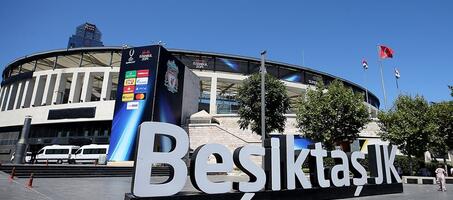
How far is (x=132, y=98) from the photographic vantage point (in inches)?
1462

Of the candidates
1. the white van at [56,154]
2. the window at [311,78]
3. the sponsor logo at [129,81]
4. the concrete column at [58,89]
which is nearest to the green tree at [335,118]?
the sponsor logo at [129,81]

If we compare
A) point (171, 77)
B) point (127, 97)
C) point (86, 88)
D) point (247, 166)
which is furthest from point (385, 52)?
point (86, 88)

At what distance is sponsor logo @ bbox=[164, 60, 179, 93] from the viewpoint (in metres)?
40.2

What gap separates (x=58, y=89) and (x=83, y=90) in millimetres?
5439

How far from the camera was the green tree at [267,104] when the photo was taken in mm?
33281

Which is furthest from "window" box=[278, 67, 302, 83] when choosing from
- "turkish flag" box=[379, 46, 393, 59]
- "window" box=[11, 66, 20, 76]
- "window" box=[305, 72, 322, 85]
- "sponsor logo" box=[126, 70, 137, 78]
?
"window" box=[11, 66, 20, 76]

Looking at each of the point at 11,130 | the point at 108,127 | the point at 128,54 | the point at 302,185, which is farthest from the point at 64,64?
the point at 302,185

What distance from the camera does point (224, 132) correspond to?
132ft

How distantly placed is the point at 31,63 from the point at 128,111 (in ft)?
139

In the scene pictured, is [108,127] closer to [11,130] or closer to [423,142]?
[11,130]

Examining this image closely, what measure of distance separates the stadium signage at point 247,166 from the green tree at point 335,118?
40.9 feet

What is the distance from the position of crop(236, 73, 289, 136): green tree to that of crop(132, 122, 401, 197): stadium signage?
17.8 m

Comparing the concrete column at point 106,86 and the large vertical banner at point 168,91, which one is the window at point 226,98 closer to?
the large vertical banner at point 168,91

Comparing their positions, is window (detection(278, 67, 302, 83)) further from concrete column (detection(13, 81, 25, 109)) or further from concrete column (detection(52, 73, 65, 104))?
concrete column (detection(13, 81, 25, 109))
